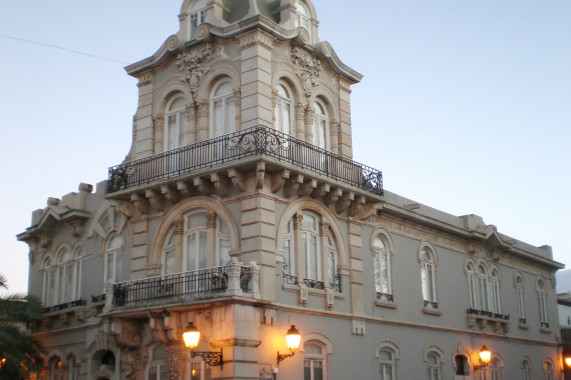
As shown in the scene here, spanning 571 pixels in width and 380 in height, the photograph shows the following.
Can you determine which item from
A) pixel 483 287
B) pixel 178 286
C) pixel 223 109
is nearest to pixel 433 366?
pixel 483 287

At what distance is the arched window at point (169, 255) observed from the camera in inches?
879

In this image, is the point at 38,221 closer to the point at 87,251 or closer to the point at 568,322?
the point at 87,251

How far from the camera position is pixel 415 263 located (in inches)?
1082

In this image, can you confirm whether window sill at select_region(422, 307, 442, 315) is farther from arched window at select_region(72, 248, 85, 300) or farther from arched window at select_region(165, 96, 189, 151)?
arched window at select_region(72, 248, 85, 300)

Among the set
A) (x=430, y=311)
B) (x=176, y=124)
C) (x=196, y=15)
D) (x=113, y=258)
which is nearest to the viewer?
(x=176, y=124)

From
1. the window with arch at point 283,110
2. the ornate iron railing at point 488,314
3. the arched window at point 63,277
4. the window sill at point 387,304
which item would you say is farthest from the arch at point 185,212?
the ornate iron railing at point 488,314

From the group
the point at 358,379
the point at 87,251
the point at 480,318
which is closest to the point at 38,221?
the point at 87,251

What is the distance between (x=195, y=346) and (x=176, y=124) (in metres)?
7.94

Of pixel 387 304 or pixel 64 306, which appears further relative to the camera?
pixel 64 306

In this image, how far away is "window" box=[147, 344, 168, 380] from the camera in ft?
69.8

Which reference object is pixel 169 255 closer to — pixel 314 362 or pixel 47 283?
pixel 314 362

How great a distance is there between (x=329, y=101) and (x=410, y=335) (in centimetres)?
837

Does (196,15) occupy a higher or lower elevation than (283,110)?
higher

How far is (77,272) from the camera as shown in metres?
26.7
